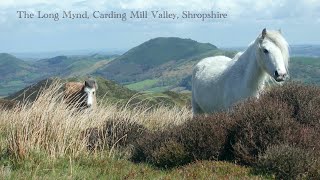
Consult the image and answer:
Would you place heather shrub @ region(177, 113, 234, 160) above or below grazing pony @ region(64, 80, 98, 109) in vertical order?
above

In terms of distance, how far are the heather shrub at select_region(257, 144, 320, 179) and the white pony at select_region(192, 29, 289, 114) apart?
7.64 ft

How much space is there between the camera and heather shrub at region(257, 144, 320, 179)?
6.80 meters

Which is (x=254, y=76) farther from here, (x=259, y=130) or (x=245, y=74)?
(x=259, y=130)

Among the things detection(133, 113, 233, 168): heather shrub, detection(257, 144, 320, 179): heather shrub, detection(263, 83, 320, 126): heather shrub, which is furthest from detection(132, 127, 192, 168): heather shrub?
detection(263, 83, 320, 126): heather shrub

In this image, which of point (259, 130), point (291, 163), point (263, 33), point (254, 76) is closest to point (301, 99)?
point (259, 130)

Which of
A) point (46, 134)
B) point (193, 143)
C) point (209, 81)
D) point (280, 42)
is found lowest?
point (46, 134)

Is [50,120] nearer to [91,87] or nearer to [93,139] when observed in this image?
[93,139]

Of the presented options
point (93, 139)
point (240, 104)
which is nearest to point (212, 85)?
point (240, 104)

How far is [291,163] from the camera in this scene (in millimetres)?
6867

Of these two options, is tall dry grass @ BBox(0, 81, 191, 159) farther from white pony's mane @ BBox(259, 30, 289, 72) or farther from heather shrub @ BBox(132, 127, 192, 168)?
white pony's mane @ BBox(259, 30, 289, 72)

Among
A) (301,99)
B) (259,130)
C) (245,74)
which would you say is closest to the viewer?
(259,130)

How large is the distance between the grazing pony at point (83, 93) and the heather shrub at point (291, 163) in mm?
10748

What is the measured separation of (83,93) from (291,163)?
13620mm

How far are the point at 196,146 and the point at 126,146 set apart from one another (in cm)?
220
